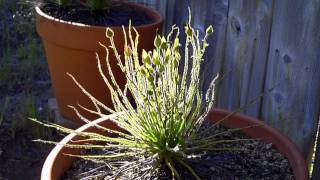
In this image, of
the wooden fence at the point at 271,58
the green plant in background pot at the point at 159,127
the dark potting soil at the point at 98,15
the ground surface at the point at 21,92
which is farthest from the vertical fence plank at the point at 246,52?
the ground surface at the point at 21,92

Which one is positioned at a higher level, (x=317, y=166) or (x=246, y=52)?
(x=246, y=52)

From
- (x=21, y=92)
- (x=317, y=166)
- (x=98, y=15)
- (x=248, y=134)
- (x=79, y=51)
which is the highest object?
(x=98, y=15)

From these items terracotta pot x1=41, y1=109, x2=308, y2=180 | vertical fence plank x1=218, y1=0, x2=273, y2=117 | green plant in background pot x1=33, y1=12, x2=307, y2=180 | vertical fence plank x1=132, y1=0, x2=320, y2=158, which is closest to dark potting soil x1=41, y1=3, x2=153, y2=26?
vertical fence plank x1=132, y1=0, x2=320, y2=158

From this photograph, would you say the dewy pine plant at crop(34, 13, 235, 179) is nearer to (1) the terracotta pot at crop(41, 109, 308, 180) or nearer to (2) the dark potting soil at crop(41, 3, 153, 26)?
(1) the terracotta pot at crop(41, 109, 308, 180)

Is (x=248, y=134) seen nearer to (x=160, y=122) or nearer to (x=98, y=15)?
(x=160, y=122)

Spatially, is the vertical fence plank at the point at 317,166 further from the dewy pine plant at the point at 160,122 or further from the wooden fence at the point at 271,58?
the dewy pine plant at the point at 160,122

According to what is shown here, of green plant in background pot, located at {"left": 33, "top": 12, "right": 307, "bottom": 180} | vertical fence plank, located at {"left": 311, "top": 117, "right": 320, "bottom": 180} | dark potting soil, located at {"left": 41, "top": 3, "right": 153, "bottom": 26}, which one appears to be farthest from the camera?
dark potting soil, located at {"left": 41, "top": 3, "right": 153, "bottom": 26}

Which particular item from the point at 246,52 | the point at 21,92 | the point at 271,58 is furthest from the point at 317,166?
the point at 21,92
